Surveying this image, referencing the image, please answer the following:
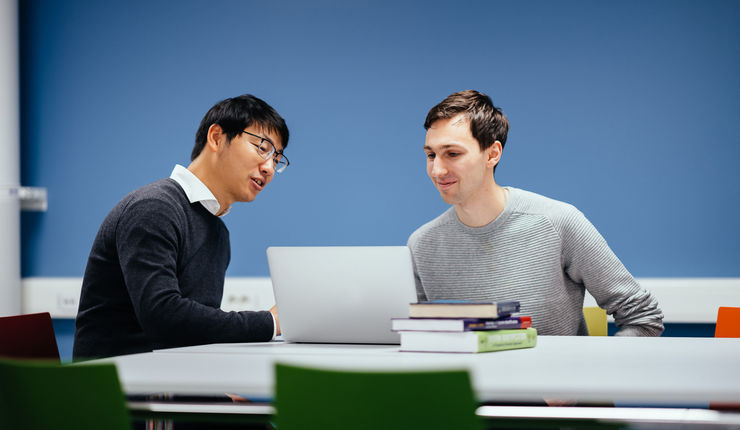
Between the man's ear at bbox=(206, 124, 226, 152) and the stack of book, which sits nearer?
the stack of book

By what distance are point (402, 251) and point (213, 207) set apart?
2.48 ft

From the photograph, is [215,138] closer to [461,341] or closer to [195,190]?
[195,190]

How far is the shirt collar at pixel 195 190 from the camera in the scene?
2.26 metres

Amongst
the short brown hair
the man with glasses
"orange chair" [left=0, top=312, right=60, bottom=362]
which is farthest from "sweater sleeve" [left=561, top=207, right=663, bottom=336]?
"orange chair" [left=0, top=312, right=60, bottom=362]

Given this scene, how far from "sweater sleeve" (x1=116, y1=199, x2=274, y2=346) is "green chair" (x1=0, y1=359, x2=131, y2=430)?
80 centimetres

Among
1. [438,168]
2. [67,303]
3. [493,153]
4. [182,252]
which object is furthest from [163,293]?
[67,303]

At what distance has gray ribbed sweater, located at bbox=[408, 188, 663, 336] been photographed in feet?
7.54

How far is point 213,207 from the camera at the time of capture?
2.31 metres

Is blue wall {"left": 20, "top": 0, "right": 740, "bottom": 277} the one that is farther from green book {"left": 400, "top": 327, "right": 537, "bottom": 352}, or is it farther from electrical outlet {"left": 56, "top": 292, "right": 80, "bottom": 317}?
green book {"left": 400, "top": 327, "right": 537, "bottom": 352}

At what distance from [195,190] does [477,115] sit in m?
0.95

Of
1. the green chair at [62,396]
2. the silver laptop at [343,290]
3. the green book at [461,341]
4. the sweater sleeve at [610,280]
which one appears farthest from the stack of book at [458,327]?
the green chair at [62,396]

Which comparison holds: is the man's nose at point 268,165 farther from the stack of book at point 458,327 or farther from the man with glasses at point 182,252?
the stack of book at point 458,327

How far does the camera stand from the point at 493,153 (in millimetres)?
Answer: 2477

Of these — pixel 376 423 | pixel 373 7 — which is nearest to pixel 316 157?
pixel 373 7
